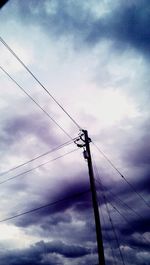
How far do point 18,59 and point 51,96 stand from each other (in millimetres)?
3160

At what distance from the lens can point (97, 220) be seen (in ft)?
42.4

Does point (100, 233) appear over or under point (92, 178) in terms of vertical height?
under

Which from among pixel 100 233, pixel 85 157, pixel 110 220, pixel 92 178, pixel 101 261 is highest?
pixel 85 157

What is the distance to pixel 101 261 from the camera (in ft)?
39.5

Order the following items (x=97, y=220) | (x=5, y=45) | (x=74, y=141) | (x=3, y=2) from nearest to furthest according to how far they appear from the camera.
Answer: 1. (x=3, y=2)
2. (x=5, y=45)
3. (x=97, y=220)
4. (x=74, y=141)

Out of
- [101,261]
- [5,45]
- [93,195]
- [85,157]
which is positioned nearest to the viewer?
[5,45]

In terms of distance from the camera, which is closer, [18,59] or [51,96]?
[18,59]

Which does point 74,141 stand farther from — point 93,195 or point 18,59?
point 18,59

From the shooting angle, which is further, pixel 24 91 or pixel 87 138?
pixel 87 138

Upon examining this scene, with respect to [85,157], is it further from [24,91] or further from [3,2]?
[3,2]

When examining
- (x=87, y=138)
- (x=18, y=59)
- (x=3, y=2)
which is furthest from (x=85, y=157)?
(x=3, y=2)

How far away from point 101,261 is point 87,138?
722 centimetres

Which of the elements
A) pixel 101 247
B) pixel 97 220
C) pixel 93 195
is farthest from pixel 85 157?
pixel 101 247

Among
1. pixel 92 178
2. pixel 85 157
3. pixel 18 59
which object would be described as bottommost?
pixel 92 178
